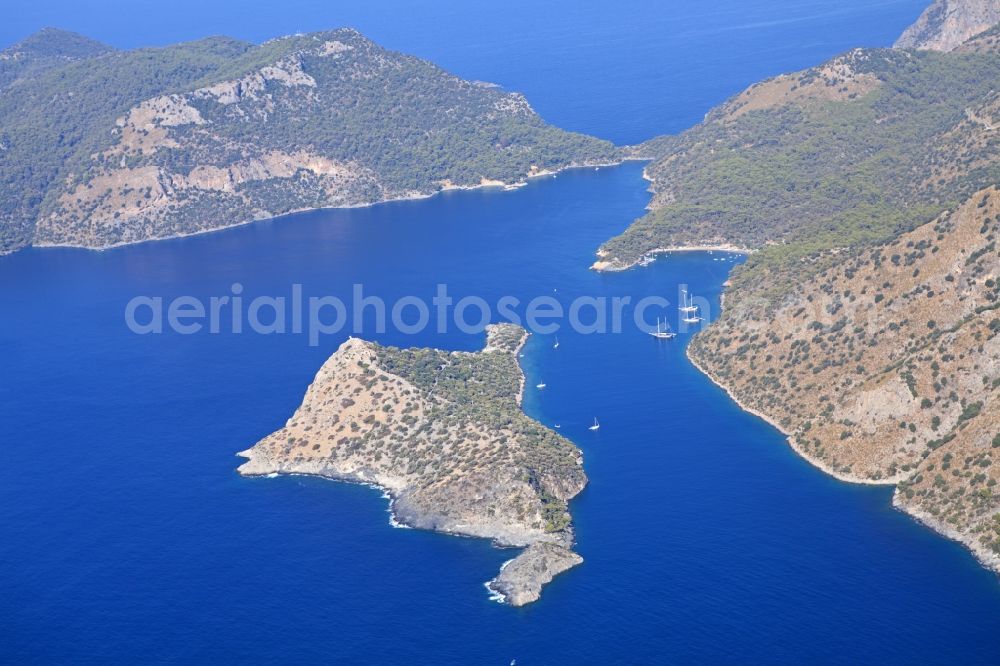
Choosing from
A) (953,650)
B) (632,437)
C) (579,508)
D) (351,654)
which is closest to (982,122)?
(632,437)

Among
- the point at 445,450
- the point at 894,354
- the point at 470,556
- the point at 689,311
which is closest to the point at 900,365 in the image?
the point at 894,354

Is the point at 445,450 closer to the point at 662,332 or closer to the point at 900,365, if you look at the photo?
the point at 662,332

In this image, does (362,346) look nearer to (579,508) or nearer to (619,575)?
(579,508)

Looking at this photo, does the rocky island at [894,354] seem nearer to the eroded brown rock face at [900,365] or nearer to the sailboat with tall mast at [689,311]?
the eroded brown rock face at [900,365]

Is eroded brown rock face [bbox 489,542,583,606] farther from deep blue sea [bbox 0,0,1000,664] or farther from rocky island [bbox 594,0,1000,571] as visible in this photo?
rocky island [bbox 594,0,1000,571]

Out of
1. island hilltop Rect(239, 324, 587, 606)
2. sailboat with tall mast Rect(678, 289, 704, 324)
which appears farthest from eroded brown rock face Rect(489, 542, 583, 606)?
sailboat with tall mast Rect(678, 289, 704, 324)

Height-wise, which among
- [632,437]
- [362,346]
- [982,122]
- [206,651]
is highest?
[982,122]
